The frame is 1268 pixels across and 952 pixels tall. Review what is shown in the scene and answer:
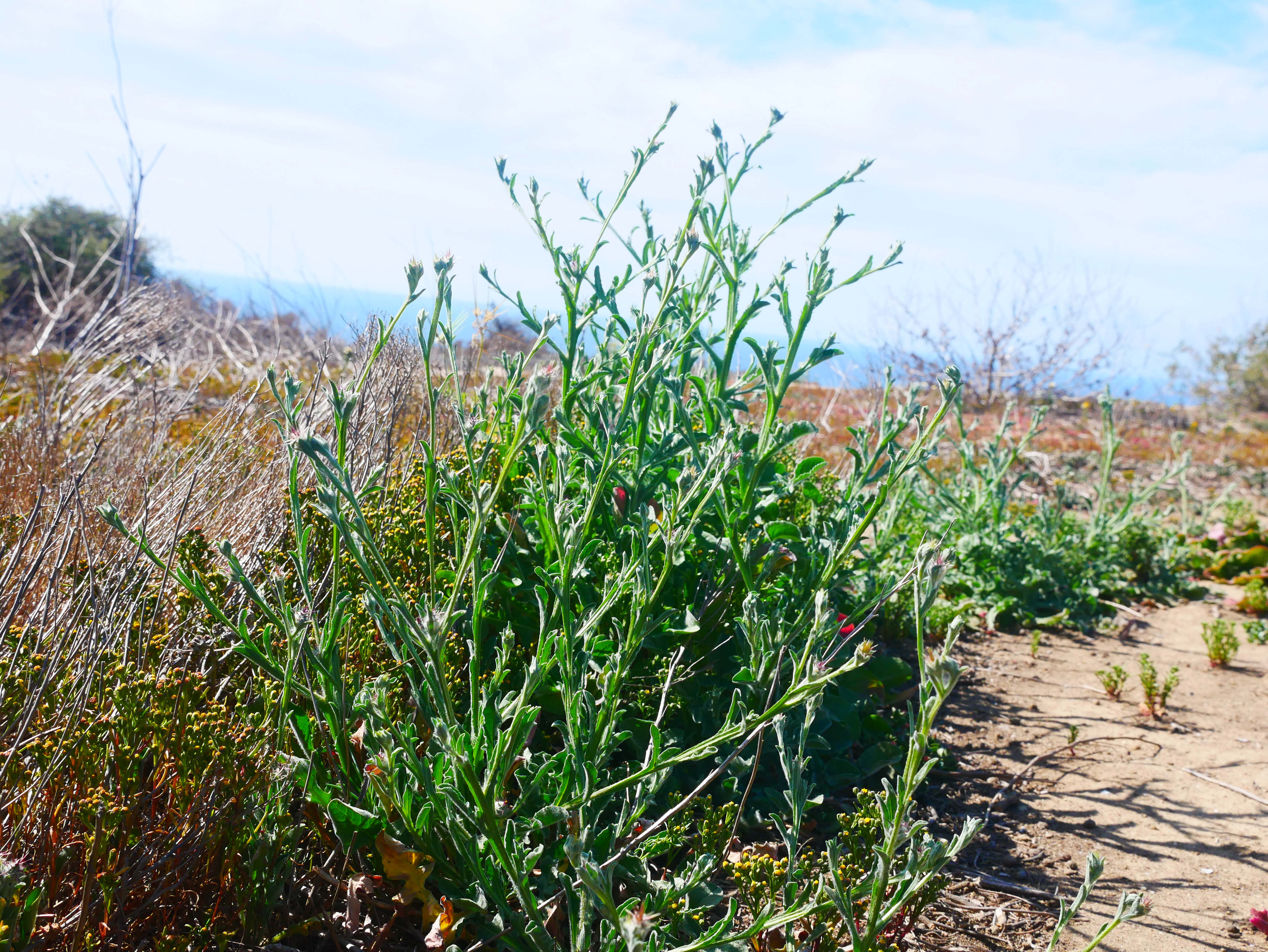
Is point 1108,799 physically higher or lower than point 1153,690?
lower

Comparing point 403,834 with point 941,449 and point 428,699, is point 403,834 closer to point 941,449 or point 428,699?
point 428,699

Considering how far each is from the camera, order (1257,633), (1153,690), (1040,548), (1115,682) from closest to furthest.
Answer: (1153,690)
(1115,682)
(1257,633)
(1040,548)

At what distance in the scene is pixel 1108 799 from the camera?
2584 mm

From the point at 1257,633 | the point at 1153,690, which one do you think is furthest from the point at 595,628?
the point at 1257,633

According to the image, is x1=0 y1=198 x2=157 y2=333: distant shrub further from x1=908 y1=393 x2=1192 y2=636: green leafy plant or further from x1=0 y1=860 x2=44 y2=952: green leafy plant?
x1=0 y1=860 x2=44 y2=952: green leafy plant

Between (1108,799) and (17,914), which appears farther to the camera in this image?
(1108,799)

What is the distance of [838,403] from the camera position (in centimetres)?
1255

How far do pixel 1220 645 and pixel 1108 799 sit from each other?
5.38 feet

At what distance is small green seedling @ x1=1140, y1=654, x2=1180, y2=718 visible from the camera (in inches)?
123

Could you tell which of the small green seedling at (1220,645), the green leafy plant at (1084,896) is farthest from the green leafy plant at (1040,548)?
the green leafy plant at (1084,896)

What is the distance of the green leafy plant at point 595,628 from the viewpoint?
1.33 m

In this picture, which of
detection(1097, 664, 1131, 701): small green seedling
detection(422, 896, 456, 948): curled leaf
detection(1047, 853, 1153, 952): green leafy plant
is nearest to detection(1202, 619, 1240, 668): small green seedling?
detection(1097, 664, 1131, 701): small green seedling

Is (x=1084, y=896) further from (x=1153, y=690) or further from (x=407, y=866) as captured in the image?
(x=1153, y=690)

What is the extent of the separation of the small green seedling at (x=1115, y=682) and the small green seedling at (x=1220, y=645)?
0.67 meters
